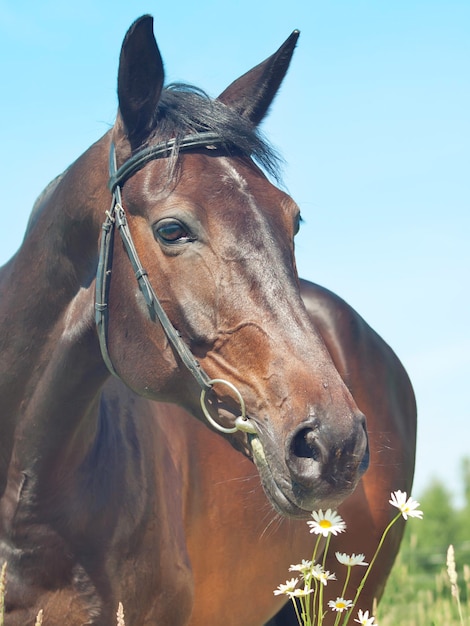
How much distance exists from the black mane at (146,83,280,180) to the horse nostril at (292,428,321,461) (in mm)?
1103

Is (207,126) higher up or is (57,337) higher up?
(207,126)

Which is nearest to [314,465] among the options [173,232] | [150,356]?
[150,356]

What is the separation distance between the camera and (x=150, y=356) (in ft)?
9.87

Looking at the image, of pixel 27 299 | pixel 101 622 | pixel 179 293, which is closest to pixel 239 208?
pixel 179 293

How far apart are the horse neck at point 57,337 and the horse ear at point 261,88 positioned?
58cm

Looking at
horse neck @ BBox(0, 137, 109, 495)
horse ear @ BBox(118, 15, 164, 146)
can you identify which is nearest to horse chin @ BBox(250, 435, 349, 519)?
horse neck @ BBox(0, 137, 109, 495)

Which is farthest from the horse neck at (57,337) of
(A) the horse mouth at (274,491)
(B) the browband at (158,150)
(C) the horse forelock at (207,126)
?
(A) the horse mouth at (274,491)

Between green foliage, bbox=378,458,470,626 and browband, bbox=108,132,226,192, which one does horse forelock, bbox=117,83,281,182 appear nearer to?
browband, bbox=108,132,226,192

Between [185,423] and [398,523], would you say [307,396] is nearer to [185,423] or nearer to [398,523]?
[185,423]

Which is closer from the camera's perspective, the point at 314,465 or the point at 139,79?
the point at 314,465

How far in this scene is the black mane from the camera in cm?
312

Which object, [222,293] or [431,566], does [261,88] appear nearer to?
[222,293]

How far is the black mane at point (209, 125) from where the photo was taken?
3.12 metres

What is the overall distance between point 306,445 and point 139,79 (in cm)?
147
